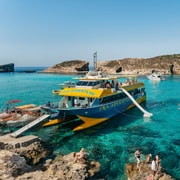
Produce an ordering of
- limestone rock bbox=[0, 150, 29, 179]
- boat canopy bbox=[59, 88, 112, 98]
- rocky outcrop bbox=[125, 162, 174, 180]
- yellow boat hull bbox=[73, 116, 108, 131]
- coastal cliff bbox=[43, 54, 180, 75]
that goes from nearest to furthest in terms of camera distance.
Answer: rocky outcrop bbox=[125, 162, 174, 180] < limestone rock bbox=[0, 150, 29, 179] < yellow boat hull bbox=[73, 116, 108, 131] < boat canopy bbox=[59, 88, 112, 98] < coastal cliff bbox=[43, 54, 180, 75]

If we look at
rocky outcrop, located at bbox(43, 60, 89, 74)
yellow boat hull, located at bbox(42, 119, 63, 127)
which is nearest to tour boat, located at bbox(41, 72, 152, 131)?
yellow boat hull, located at bbox(42, 119, 63, 127)

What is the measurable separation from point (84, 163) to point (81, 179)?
198 centimetres

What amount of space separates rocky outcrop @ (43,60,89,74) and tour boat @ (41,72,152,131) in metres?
127

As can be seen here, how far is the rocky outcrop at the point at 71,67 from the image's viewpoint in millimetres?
161950

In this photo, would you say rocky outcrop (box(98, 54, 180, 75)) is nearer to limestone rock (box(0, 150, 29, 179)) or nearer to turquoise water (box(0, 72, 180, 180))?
turquoise water (box(0, 72, 180, 180))

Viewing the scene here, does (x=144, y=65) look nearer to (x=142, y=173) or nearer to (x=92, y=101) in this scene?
(x=92, y=101)

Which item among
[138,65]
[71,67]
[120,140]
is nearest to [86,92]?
[120,140]

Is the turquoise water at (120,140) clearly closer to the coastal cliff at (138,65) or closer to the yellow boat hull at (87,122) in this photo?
the yellow boat hull at (87,122)

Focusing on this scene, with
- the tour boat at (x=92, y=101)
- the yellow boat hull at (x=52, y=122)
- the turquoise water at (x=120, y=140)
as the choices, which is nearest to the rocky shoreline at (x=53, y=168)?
the turquoise water at (x=120, y=140)

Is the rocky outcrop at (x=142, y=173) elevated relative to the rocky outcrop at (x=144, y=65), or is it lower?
lower

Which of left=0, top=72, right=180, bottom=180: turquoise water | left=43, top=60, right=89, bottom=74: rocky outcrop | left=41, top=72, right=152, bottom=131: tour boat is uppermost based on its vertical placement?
left=43, top=60, right=89, bottom=74: rocky outcrop

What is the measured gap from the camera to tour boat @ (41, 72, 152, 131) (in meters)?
25.6

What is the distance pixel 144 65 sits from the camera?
139250 millimetres

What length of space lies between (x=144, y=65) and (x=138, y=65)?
3825mm
